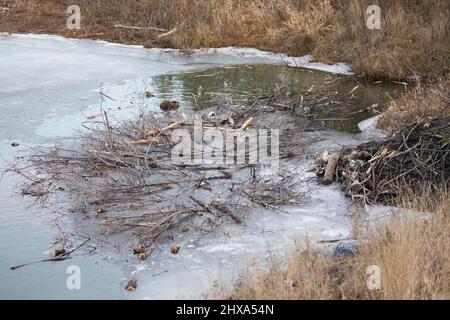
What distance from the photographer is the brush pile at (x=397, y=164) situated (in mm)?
6508

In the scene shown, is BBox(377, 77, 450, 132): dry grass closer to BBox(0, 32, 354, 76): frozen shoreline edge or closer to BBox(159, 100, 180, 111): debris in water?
BBox(159, 100, 180, 111): debris in water

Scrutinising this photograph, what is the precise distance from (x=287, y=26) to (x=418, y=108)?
8.05 metres

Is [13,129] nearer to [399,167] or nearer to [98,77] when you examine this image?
[98,77]

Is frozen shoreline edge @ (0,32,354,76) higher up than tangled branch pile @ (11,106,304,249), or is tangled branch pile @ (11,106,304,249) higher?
frozen shoreline edge @ (0,32,354,76)

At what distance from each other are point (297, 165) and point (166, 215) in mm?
2317

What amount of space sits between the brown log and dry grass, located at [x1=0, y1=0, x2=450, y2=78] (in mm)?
4691

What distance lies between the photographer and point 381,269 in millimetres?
4453

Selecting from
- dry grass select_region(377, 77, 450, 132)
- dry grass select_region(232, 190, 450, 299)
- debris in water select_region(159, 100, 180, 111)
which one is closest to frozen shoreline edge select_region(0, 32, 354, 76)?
dry grass select_region(377, 77, 450, 132)

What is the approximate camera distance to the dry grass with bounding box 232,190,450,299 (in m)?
4.27

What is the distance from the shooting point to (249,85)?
491 inches

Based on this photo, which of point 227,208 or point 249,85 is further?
point 249,85

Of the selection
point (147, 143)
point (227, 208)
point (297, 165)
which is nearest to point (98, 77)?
point (147, 143)

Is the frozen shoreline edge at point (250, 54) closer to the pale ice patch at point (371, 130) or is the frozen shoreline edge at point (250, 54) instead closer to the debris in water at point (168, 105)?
the pale ice patch at point (371, 130)
